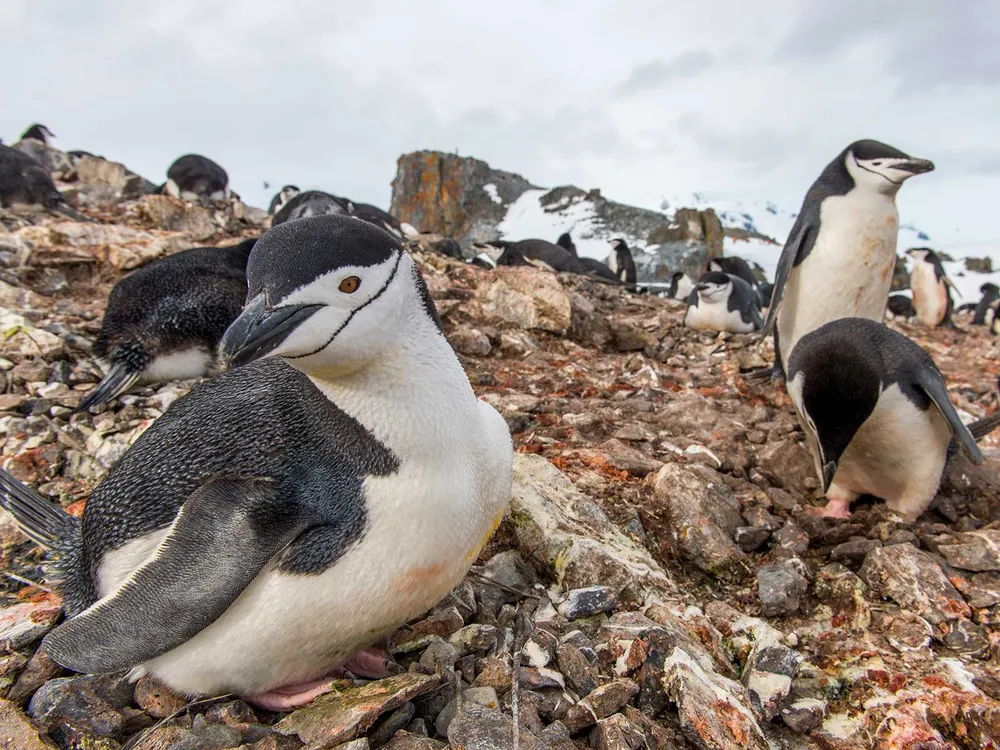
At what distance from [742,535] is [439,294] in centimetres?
377

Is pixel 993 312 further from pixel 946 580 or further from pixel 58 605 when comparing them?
pixel 58 605

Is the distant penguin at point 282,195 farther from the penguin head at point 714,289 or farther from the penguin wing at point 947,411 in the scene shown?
the penguin wing at point 947,411

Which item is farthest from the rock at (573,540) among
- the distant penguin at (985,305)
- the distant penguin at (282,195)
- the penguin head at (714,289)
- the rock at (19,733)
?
the distant penguin at (985,305)

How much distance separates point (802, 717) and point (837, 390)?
5.06 feet

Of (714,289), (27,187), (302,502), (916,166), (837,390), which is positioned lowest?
(837,390)

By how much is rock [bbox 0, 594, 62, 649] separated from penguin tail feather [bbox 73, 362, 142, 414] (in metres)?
1.74

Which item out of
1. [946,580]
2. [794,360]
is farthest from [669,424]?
[946,580]

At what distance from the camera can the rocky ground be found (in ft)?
5.10

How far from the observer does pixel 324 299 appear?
1.37 metres

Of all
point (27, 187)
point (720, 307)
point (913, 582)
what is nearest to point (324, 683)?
point (913, 582)

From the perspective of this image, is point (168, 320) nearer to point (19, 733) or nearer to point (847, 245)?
point (19, 733)

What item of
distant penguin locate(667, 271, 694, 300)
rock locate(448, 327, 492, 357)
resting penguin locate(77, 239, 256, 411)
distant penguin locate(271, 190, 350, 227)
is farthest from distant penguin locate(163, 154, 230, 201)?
distant penguin locate(667, 271, 694, 300)

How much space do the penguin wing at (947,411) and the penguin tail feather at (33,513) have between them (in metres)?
3.47

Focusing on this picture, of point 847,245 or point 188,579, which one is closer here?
point 188,579
